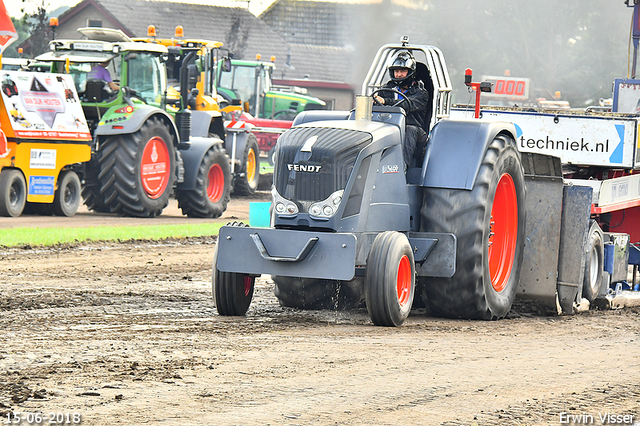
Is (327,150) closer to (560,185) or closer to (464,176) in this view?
(464,176)

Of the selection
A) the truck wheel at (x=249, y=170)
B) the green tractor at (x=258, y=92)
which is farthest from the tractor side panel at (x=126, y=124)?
the green tractor at (x=258, y=92)

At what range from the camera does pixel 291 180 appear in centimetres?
722

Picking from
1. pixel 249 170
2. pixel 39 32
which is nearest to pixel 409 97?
pixel 249 170

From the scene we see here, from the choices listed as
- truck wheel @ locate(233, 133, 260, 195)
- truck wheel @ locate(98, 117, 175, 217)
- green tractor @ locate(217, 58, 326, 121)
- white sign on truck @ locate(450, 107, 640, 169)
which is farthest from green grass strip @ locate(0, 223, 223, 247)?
green tractor @ locate(217, 58, 326, 121)

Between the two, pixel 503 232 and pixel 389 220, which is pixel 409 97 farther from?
pixel 503 232

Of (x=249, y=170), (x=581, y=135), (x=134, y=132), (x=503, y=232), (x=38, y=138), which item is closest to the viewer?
(x=503, y=232)

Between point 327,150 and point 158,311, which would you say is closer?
point 327,150

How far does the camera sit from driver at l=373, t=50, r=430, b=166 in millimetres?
7945

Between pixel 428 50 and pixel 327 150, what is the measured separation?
5.42 feet

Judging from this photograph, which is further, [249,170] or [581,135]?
[249,170]

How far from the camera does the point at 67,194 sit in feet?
52.7

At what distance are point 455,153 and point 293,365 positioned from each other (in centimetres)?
269

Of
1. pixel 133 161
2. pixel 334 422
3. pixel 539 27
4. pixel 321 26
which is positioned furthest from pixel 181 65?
pixel 539 27

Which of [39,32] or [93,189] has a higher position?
[39,32]
